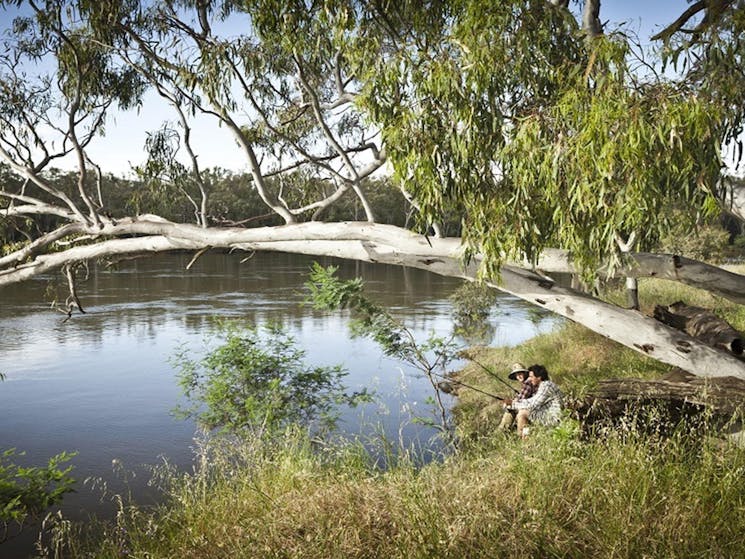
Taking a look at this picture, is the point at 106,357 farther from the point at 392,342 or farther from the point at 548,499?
the point at 548,499

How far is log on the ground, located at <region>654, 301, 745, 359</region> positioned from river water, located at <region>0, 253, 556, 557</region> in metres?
2.88

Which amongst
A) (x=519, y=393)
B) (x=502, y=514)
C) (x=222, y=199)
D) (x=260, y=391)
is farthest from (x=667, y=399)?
(x=222, y=199)

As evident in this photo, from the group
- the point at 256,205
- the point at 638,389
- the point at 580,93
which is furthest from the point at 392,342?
the point at 256,205

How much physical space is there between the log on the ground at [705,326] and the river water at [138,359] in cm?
288

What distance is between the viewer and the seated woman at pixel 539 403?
5152mm

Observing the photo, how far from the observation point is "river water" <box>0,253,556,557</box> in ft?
25.9

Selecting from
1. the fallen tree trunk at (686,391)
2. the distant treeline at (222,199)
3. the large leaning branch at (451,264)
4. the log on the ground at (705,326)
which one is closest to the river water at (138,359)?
the large leaning branch at (451,264)

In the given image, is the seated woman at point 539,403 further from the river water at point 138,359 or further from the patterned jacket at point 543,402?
the river water at point 138,359

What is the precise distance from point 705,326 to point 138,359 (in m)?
9.47

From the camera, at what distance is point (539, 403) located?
5.34 metres

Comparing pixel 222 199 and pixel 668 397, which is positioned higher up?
pixel 222 199

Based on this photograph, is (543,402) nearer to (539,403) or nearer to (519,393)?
(539,403)

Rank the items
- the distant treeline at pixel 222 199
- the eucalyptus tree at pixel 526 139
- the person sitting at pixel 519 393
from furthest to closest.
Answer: the distant treeline at pixel 222 199, the person sitting at pixel 519 393, the eucalyptus tree at pixel 526 139

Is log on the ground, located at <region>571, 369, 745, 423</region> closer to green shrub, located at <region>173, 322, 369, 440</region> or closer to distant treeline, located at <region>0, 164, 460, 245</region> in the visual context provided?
green shrub, located at <region>173, 322, 369, 440</region>
